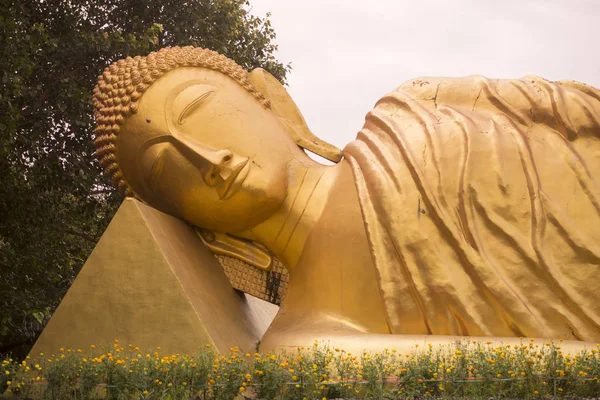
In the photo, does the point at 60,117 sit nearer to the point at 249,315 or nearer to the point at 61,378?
the point at 249,315

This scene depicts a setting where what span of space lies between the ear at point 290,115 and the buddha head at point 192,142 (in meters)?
0.27

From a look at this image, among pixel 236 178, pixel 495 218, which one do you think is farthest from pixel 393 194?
pixel 236 178

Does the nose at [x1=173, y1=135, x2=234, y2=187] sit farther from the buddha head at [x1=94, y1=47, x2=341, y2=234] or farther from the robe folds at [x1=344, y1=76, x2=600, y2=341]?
the robe folds at [x1=344, y1=76, x2=600, y2=341]

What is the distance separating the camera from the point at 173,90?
613 centimetres

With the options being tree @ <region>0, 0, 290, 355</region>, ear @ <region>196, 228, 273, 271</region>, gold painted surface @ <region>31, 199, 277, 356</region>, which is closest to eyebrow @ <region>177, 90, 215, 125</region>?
gold painted surface @ <region>31, 199, 277, 356</region>

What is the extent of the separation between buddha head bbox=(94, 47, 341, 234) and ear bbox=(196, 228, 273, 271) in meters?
0.14

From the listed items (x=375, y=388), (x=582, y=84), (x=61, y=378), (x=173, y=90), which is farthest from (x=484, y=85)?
(x=61, y=378)

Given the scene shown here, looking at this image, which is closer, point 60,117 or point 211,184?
point 211,184

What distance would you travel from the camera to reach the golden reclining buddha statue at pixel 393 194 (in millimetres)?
A: 5426

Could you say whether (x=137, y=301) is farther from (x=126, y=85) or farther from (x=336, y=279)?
(x=126, y=85)

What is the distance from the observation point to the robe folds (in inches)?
211

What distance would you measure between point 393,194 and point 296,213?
78 centimetres

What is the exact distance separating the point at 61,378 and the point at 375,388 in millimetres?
1850

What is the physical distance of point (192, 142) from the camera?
601cm
